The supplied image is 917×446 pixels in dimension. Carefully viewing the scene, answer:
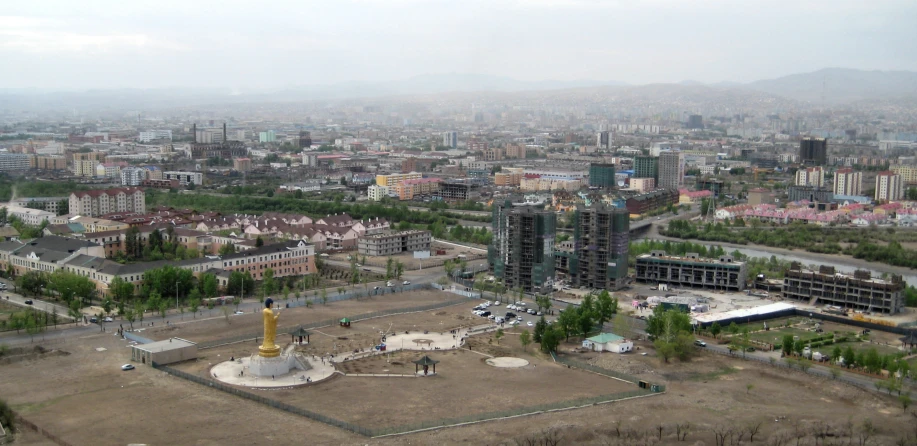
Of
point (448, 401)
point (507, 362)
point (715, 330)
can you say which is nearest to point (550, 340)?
point (507, 362)

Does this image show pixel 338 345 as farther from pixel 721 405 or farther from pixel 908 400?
pixel 908 400

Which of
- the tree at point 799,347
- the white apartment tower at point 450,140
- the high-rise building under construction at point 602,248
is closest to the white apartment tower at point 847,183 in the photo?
the high-rise building under construction at point 602,248

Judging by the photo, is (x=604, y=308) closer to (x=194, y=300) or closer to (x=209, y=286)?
(x=194, y=300)

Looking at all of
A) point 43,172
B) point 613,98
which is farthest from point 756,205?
point 613,98

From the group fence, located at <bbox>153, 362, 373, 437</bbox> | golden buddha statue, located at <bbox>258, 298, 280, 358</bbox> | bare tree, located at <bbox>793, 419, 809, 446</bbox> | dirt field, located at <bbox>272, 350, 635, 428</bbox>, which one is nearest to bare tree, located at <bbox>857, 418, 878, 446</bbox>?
bare tree, located at <bbox>793, 419, 809, 446</bbox>

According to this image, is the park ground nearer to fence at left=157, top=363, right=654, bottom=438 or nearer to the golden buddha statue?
fence at left=157, top=363, right=654, bottom=438

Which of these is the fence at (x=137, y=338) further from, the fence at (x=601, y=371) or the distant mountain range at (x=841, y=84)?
the distant mountain range at (x=841, y=84)
